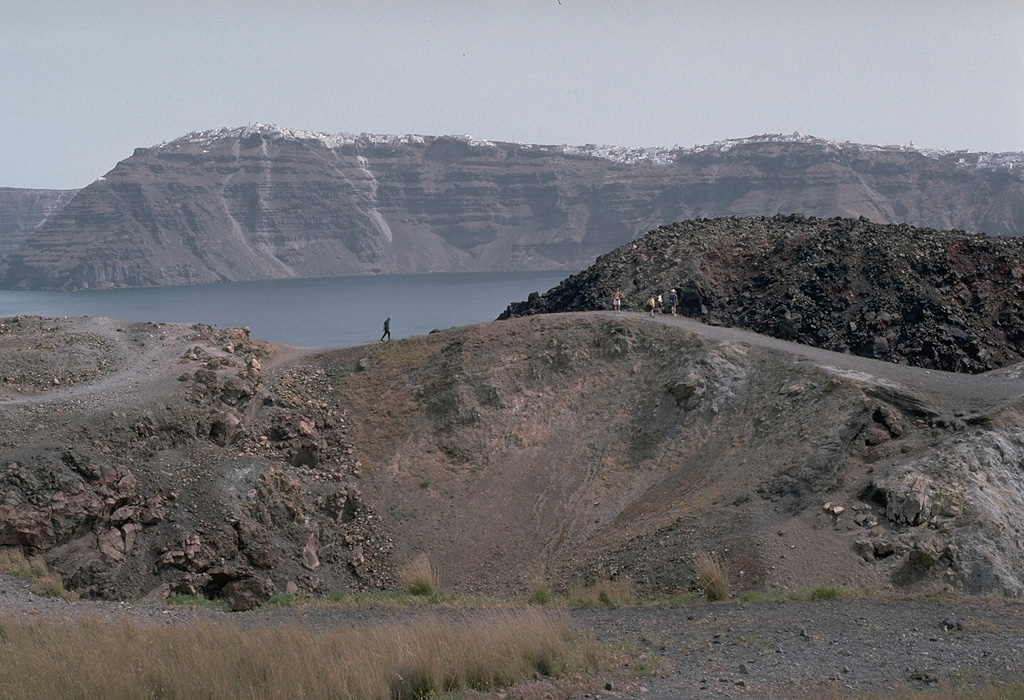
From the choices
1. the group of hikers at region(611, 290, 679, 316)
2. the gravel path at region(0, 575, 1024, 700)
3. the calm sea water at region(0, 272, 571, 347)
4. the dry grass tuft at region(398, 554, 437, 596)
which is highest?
the group of hikers at region(611, 290, 679, 316)

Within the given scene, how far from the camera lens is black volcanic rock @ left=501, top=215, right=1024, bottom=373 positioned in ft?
101

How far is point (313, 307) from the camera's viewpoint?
436 feet

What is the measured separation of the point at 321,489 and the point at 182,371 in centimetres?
587

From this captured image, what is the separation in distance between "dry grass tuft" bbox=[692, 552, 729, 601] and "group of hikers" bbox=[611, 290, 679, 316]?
49.4ft

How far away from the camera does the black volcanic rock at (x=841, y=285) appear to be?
30.8m

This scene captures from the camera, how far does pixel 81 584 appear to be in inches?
834

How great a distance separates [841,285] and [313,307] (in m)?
106

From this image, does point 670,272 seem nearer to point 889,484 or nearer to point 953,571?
point 889,484

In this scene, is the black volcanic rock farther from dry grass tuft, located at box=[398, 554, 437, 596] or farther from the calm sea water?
the calm sea water

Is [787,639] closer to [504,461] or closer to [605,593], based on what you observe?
[605,593]

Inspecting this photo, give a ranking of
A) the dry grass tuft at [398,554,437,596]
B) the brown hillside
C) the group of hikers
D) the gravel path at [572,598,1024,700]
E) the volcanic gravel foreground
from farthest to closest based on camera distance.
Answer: the group of hikers
the brown hillside
the dry grass tuft at [398,554,437,596]
the volcanic gravel foreground
the gravel path at [572,598,1024,700]

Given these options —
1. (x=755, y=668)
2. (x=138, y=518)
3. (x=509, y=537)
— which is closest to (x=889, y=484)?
(x=509, y=537)

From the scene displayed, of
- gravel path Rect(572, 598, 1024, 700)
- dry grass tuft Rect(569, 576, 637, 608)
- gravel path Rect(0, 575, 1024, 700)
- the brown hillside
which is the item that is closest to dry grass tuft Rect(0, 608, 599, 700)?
gravel path Rect(0, 575, 1024, 700)

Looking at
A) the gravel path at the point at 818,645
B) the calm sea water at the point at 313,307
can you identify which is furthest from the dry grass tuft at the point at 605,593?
the calm sea water at the point at 313,307
